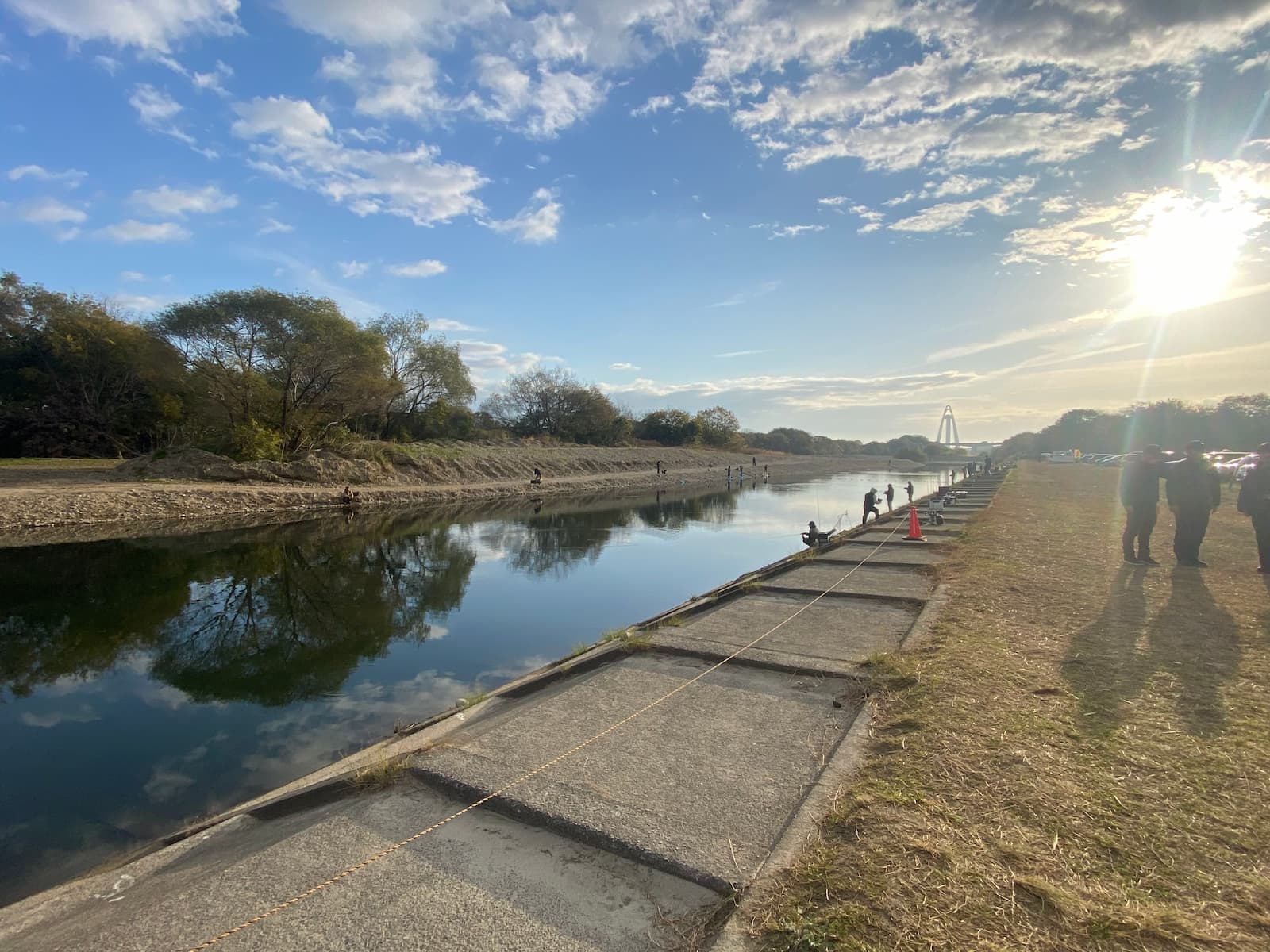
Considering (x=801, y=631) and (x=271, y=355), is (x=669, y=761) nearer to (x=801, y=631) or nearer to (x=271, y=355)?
(x=801, y=631)

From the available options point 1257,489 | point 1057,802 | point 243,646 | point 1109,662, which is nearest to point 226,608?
point 243,646

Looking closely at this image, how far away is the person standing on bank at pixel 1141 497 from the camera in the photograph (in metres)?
9.38

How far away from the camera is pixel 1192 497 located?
362 inches

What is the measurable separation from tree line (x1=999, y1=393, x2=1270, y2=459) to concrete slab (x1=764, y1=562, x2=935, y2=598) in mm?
30104

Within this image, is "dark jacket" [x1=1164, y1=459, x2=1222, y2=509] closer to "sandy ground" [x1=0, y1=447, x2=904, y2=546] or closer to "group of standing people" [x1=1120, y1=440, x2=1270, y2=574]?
"group of standing people" [x1=1120, y1=440, x2=1270, y2=574]

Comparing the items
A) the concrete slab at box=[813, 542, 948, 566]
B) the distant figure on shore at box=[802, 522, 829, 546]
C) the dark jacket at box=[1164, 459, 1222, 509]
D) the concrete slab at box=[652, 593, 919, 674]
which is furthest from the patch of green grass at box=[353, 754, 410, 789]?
the distant figure on shore at box=[802, 522, 829, 546]

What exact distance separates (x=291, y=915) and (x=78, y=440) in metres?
40.8

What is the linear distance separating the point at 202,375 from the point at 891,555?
3006 centimetres

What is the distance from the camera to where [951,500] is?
76.0ft

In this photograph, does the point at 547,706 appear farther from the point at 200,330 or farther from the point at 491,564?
the point at 200,330

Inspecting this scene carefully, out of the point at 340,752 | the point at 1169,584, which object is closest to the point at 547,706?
the point at 340,752

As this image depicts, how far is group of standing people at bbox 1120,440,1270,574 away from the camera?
8367 mm

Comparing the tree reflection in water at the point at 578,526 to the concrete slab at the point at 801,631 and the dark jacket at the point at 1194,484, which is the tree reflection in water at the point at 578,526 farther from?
the dark jacket at the point at 1194,484

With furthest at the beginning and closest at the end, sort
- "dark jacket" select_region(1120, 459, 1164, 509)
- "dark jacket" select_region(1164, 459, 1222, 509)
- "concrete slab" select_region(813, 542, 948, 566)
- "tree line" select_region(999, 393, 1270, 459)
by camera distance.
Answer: "tree line" select_region(999, 393, 1270, 459) < "concrete slab" select_region(813, 542, 948, 566) < "dark jacket" select_region(1120, 459, 1164, 509) < "dark jacket" select_region(1164, 459, 1222, 509)
